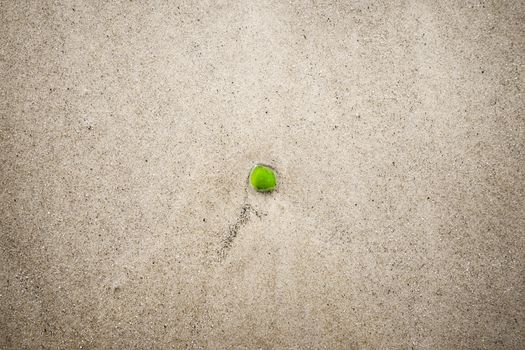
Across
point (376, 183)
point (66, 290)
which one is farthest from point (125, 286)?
point (376, 183)

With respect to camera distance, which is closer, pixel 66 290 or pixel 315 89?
pixel 66 290

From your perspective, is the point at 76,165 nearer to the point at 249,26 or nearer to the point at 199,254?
the point at 199,254

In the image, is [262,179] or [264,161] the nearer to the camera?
[262,179]
